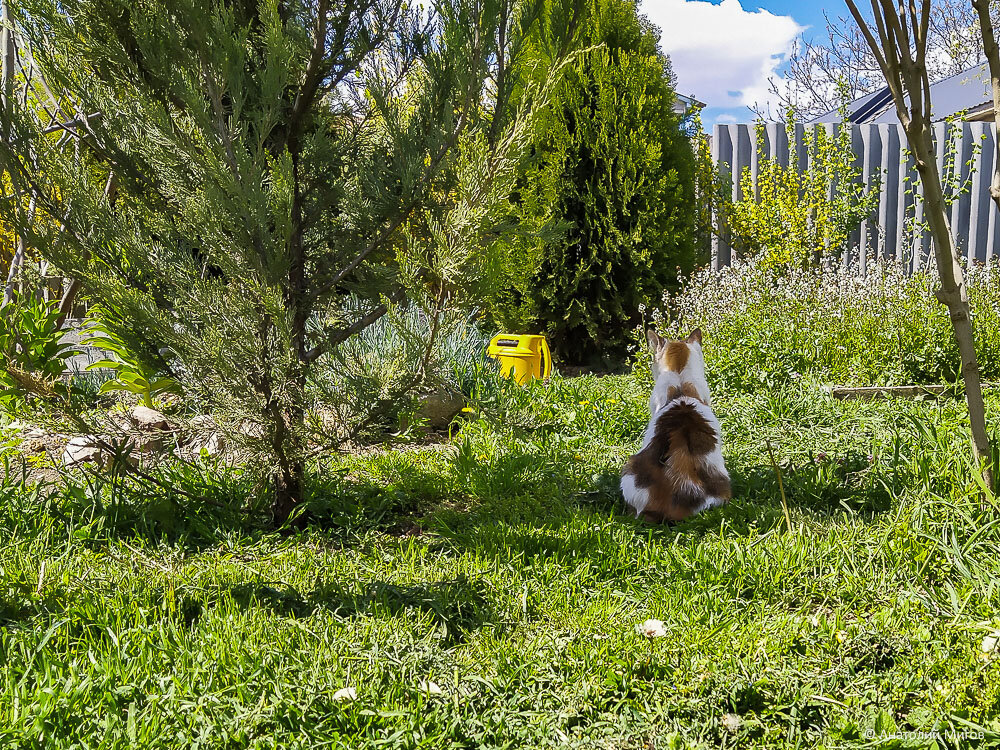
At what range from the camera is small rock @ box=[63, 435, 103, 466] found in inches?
153

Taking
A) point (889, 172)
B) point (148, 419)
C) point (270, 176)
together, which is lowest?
point (148, 419)

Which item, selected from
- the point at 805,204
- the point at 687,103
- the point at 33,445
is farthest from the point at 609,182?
the point at 687,103

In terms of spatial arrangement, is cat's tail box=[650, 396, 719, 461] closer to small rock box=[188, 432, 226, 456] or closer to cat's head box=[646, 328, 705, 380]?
cat's head box=[646, 328, 705, 380]

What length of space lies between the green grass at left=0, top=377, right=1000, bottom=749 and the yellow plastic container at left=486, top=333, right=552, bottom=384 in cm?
214

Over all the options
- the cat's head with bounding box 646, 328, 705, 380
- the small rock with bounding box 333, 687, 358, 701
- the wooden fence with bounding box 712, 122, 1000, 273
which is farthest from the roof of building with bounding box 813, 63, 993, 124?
the small rock with bounding box 333, 687, 358, 701

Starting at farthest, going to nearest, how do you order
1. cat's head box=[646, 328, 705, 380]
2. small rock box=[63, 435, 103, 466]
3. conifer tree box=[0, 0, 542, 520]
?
small rock box=[63, 435, 103, 466], cat's head box=[646, 328, 705, 380], conifer tree box=[0, 0, 542, 520]

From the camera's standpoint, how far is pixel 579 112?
647 centimetres

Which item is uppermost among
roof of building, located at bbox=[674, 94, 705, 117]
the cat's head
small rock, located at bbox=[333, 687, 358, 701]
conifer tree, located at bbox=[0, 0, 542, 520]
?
roof of building, located at bbox=[674, 94, 705, 117]

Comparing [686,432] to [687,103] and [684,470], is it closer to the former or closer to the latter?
[684,470]

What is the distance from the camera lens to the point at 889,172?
9.56 metres

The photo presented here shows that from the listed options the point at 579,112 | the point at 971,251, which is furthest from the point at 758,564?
the point at 971,251

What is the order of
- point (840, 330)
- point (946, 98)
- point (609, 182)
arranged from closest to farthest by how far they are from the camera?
point (840, 330)
point (609, 182)
point (946, 98)

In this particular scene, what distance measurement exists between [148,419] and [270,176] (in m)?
2.52

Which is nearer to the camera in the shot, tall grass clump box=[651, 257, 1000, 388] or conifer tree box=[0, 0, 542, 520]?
conifer tree box=[0, 0, 542, 520]
